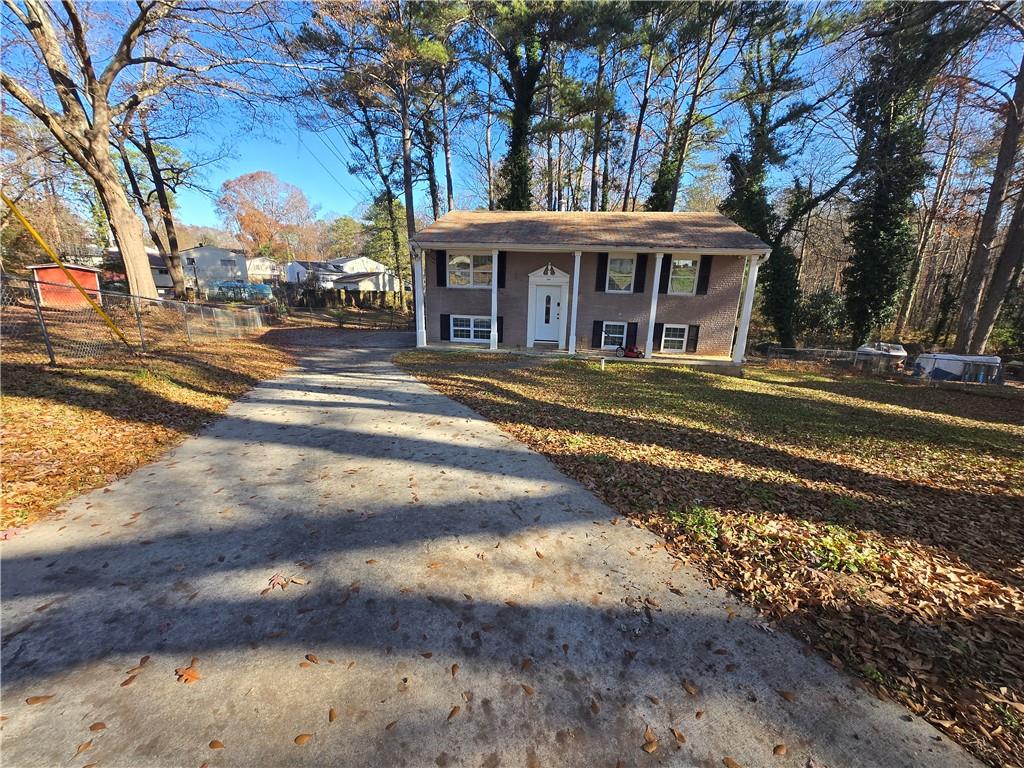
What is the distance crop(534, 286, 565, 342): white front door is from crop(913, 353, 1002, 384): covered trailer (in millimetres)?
13967

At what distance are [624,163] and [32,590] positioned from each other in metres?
28.7

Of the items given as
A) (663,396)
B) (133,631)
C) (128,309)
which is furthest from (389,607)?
(128,309)

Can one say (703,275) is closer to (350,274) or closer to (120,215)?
(120,215)

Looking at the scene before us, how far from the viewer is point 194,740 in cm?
189

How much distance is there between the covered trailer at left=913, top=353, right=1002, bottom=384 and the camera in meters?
14.3

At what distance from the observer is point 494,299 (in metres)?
14.9

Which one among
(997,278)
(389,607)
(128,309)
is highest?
(997,278)

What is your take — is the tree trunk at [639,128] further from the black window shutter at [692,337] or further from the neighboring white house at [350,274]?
the neighboring white house at [350,274]

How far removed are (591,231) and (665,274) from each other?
10.7ft

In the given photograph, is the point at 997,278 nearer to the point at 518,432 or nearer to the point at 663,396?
the point at 663,396

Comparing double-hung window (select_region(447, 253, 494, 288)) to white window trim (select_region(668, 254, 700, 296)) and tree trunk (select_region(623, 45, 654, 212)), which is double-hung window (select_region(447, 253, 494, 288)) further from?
tree trunk (select_region(623, 45, 654, 212))

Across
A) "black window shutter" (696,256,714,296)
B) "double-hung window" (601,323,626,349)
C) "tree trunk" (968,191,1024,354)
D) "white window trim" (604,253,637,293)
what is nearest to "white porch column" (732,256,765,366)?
"black window shutter" (696,256,714,296)

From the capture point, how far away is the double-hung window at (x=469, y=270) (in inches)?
612

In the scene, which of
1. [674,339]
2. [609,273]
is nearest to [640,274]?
[609,273]
